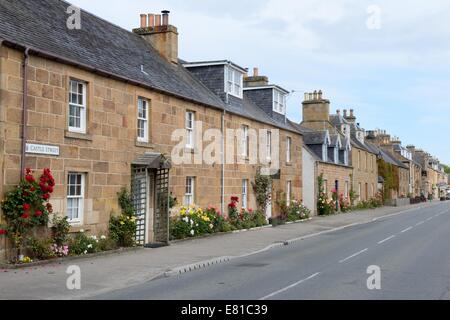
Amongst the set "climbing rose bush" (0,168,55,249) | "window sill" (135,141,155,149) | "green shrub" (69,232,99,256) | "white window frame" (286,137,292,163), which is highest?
"white window frame" (286,137,292,163)

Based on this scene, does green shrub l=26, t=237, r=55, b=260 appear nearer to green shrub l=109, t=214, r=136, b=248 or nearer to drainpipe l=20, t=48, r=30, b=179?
drainpipe l=20, t=48, r=30, b=179

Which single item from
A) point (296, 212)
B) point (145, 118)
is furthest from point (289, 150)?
point (145, 118)

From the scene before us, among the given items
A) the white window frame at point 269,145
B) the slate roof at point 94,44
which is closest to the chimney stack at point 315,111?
the white window frame at point 269,145

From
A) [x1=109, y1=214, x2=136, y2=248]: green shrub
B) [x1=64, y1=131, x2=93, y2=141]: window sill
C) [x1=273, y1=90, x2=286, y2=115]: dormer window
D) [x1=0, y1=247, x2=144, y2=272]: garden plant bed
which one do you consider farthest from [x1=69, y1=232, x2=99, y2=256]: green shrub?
[x1=273, y1=90, x2=286, y2=115]: dormer window

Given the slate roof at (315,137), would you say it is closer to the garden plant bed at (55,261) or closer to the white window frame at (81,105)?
the garden plant bed at (55,261)

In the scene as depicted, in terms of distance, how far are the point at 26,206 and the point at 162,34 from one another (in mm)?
13984

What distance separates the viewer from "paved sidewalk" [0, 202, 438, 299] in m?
10.5

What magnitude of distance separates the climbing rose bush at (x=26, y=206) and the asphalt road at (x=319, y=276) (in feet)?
13.2

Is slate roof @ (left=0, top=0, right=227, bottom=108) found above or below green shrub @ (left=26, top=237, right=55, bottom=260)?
above

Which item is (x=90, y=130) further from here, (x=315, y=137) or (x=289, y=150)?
(x=315, y=137)

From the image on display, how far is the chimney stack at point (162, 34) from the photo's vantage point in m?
25.4

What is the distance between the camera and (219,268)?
1397 centimetres

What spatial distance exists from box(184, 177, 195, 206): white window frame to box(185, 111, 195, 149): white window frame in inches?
54.9

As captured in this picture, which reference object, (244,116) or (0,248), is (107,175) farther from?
(244,116)
